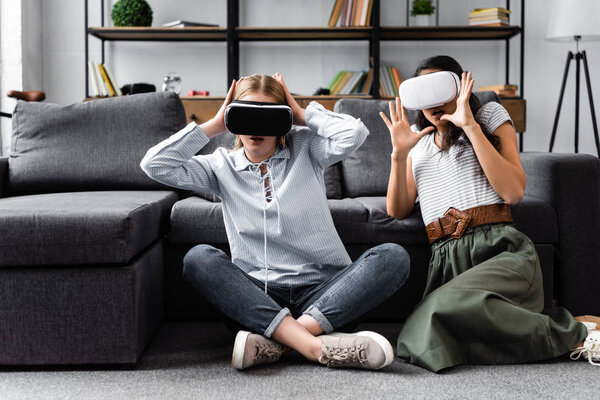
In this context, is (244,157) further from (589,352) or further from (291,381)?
(589,352)

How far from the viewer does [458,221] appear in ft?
5.18

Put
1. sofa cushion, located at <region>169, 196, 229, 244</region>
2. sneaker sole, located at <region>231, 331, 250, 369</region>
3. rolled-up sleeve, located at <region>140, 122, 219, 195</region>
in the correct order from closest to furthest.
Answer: sneaker sole, located at <region>231, 331, 250, 369</region> → rolled-up sleeve, located at <region>140, 122, 219, 195</region> → sofa cushion, located at <region>169, 196, 229, 244</region>

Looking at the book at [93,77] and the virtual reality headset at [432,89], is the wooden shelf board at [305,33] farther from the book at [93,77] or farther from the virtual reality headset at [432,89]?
the virtual reality headset at [432,89]

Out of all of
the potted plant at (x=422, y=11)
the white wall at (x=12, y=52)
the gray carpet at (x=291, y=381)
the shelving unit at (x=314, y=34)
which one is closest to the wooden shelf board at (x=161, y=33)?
the shelving unit at (x=314, y=34)

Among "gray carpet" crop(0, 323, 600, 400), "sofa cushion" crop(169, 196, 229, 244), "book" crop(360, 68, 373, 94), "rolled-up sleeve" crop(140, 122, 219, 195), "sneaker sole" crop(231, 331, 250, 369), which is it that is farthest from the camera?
"book" crop(360, 68, 373, 94)

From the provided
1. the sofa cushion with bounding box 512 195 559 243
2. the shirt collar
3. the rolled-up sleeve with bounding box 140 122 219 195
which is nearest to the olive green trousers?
the sofa cushion with bounding box 512 195 559 243

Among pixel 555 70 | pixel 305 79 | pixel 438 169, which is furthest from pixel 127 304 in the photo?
pixel 555 70

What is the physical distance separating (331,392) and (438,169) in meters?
0.73

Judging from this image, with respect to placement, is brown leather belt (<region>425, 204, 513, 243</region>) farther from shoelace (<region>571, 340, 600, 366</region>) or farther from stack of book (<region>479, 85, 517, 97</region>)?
stack of book (<region>479, 85, 517, 97</region>)

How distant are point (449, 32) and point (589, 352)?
252cm

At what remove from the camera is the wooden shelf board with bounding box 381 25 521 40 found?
136 inches

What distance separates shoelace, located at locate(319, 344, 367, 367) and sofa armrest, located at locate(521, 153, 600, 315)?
0.79m

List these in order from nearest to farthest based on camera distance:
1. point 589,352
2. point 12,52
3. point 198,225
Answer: point 589,352, point 198,225, point 12,52

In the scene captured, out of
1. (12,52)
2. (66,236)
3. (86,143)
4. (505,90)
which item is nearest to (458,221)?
(66,236)
